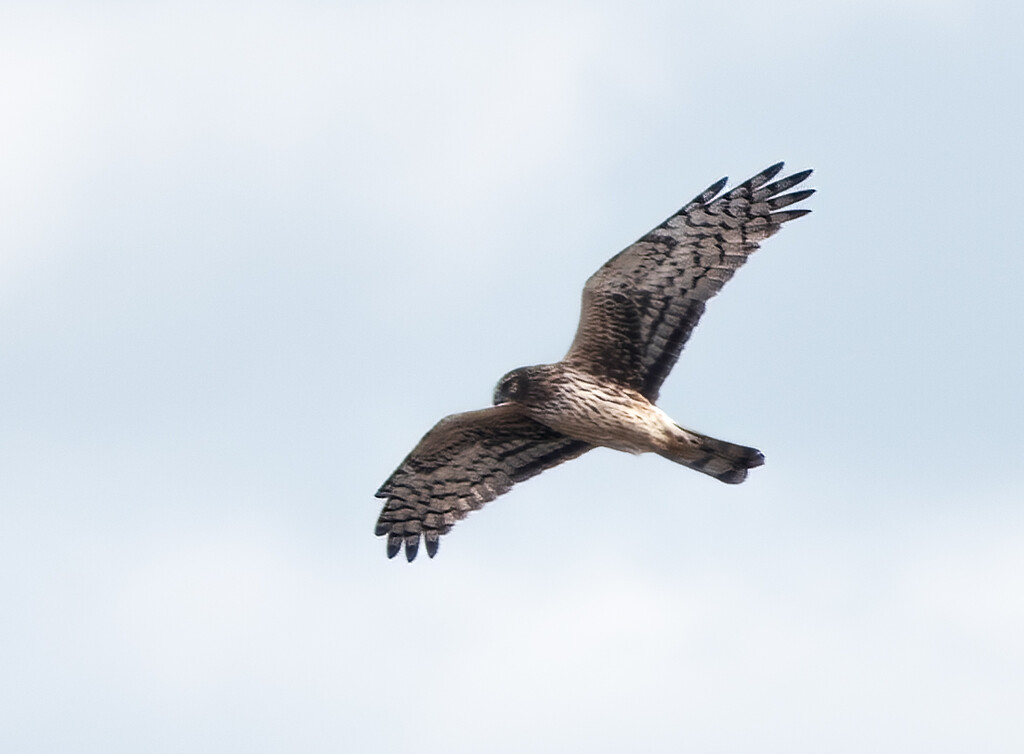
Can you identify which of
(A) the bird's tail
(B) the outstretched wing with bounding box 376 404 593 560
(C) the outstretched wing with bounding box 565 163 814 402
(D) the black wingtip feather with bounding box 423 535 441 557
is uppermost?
(C) the outstretched wing with bounding box 565 163 814 402

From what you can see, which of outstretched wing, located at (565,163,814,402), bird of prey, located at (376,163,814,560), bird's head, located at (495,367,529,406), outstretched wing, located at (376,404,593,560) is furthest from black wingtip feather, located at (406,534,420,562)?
outstretched wing, located at (565,163,814,402)

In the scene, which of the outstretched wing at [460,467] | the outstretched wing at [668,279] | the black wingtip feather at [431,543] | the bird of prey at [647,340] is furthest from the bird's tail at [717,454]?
the black wingtip feather at [431,543]

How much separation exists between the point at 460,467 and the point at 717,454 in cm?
217

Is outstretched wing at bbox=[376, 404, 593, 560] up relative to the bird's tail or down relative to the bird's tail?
up

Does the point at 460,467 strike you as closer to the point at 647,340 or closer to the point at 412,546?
the point at 412,546

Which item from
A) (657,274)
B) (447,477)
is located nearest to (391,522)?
(447,477)

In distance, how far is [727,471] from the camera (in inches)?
648

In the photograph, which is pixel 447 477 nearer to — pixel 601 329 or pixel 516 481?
pixel 516 481

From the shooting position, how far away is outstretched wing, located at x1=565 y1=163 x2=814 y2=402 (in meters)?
16.2

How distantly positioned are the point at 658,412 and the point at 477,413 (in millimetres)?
1466

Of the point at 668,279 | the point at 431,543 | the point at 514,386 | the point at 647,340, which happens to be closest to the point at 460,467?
the point at 431,543

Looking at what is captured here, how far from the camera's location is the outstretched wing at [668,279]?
637 inches

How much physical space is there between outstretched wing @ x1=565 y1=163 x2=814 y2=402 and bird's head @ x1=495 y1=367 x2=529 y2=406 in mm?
360

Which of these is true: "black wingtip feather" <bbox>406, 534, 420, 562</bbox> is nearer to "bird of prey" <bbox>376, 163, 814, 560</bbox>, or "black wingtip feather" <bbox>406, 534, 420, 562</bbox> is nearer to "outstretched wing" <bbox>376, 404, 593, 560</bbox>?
"outstretched wing" <bbox>376, 404, 593, 560</bbox>
